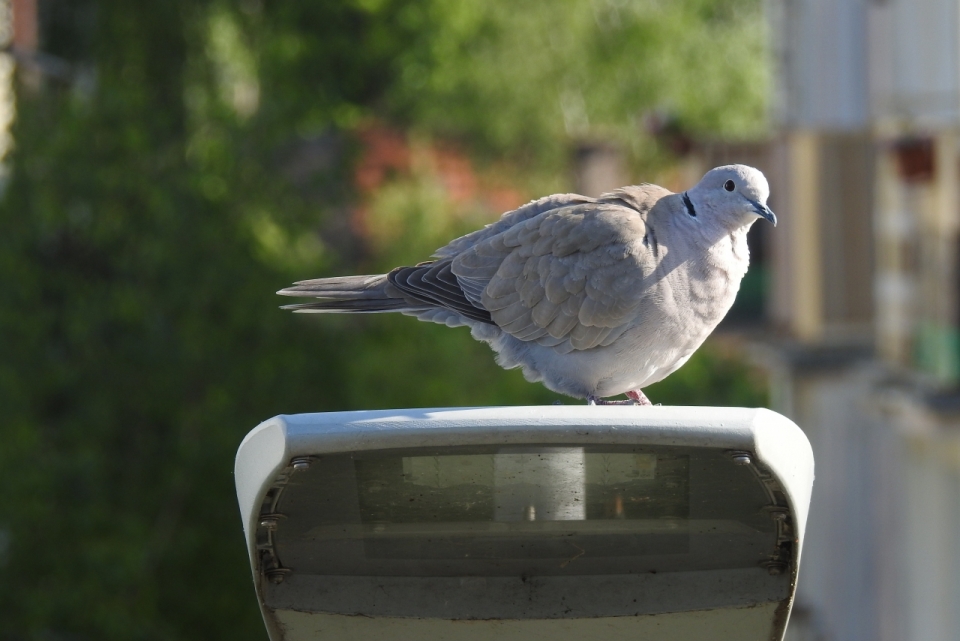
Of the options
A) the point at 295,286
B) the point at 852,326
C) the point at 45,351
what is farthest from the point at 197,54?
the point at 295,286

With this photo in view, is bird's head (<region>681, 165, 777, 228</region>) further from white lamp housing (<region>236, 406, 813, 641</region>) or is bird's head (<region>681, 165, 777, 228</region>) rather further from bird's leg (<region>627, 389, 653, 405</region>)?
white lamp housing (<region>236, 406, 813, 641</region>)

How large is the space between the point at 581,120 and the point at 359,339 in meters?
12.7

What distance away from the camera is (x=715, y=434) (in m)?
1.59

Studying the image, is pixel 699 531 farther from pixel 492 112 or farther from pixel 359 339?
pixel 492 112

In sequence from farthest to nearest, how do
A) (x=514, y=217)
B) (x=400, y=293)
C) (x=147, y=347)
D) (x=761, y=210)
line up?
(x=147, y=347) < (x=514, y=217) < (x=400, y=293) < (x=761, y=210)

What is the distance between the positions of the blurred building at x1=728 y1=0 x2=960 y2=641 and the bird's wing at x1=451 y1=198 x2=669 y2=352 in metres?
5.34

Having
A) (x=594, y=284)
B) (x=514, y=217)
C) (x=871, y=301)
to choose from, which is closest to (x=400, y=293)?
(x=514, y=217)

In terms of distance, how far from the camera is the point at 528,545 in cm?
175

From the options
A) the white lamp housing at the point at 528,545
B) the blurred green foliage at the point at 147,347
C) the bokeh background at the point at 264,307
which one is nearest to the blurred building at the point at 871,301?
the bokeh background at the point at 264,307

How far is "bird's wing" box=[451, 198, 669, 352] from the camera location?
7.89ft

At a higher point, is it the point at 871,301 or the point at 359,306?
the point at 359,306

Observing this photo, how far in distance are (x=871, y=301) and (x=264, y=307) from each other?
5669 millimetres

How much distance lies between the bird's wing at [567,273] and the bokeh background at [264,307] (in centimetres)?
460

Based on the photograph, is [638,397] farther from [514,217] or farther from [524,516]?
[524,516]
